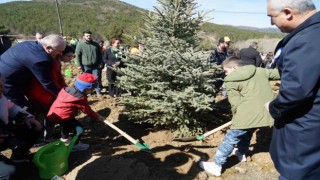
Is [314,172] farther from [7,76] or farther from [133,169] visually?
[7,76]

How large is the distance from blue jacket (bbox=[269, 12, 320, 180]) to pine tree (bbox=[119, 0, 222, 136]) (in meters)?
2.27

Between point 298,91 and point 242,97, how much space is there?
1.82 metres

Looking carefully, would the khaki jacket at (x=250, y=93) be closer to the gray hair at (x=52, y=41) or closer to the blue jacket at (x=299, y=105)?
the blue jacket at (x=299, y=105)

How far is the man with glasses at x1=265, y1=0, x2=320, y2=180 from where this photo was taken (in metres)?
1.81

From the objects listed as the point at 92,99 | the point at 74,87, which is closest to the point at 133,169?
the point at 74,87

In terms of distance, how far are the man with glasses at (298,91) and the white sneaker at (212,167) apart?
168cm

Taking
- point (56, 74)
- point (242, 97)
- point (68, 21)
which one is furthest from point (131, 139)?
point (68, 21)

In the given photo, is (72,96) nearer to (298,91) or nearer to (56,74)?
(56,74)

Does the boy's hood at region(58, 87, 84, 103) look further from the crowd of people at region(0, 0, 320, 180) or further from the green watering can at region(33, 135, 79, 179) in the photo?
the green watering can at region(33, 135, 79, 179)

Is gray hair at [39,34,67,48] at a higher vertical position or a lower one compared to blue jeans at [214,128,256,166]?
higher

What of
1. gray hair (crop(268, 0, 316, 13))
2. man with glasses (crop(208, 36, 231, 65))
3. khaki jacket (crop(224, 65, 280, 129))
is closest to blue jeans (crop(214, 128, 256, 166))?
khaki jacket (crop(224, 65, 280, 129))

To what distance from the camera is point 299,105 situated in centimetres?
195

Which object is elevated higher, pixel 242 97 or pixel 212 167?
pixel 242 97

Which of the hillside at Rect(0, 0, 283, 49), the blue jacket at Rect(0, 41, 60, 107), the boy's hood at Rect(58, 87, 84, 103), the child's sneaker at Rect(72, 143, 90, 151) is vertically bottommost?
A: the child's sneaker at Rect(72, 143, 90, 151)
